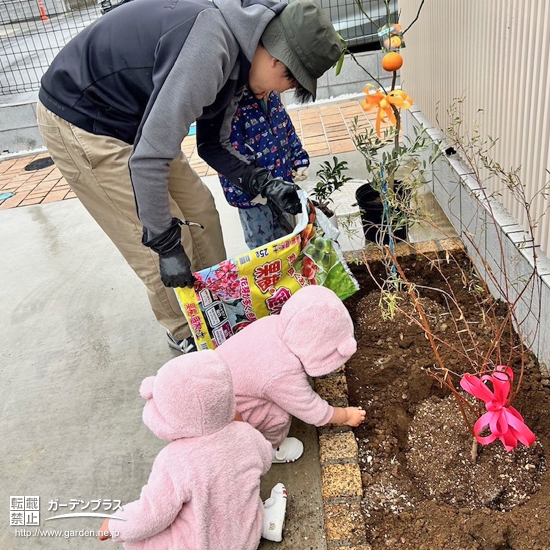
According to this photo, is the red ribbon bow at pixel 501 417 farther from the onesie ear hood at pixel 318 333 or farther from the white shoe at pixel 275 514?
the white shoe at pixel 275 514

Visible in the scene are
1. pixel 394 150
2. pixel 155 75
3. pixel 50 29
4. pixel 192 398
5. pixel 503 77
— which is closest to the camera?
pixel 192 398

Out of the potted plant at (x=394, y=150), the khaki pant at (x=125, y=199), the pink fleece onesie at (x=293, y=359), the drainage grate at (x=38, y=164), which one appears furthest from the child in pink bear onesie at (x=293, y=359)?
the drainage grate at (x=38, y=164)

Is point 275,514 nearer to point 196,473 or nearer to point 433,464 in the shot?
point 196,473

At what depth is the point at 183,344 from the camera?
2609 mm

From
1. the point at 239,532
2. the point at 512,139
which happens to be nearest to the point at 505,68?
the point at 512,139

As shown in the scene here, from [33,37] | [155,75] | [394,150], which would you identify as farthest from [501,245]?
[33,37]

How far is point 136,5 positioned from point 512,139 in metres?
1.54

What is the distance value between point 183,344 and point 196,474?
1152mm

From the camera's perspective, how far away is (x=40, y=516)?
6.62ft

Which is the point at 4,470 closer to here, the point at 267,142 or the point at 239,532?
the point at 239,532

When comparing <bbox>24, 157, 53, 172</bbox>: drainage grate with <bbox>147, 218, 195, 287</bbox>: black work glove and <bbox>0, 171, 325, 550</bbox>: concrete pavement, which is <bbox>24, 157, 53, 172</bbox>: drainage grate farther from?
<bbox>147, 218, 195, 287</bbox>: black work glove

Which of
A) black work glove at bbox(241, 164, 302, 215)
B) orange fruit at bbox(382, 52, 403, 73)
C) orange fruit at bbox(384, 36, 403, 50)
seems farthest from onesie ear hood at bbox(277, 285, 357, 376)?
orange fruit at bbox(384, 36, 403, 50)

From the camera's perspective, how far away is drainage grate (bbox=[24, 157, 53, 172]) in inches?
228

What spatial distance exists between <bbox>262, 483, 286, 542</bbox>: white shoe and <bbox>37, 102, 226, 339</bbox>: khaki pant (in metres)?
0.99
